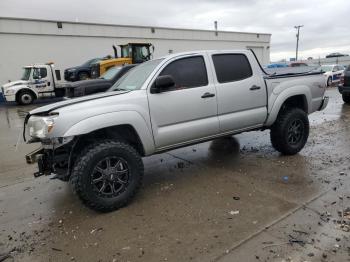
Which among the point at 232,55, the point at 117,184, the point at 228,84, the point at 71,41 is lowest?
the point at 117,184

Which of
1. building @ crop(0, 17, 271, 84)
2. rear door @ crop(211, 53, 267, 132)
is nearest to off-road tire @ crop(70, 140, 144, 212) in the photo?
rear door @ crop(211, 53, 267, 132)

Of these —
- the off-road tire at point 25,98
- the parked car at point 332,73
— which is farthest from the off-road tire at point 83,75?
the parked car at point 332,73

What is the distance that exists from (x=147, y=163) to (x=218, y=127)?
1.79m

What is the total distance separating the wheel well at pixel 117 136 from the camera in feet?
13.4

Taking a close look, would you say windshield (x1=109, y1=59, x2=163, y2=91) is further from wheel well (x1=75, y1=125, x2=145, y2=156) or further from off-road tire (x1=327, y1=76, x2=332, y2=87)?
off-road tire (x1=327, y1=76, x2=332, y2=87)

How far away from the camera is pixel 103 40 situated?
88.8 feet

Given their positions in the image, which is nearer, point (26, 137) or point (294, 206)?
point (294, 206)

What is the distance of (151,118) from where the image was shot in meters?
4.20

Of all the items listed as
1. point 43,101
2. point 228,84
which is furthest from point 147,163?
point 43,101

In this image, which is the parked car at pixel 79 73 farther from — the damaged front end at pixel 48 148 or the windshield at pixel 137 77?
the damaged front end at pixel 48 148

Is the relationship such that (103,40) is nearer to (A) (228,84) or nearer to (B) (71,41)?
(B) (71,41)

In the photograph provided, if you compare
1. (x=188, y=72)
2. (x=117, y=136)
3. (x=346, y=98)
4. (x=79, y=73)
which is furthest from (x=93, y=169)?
(x=79, y=73)

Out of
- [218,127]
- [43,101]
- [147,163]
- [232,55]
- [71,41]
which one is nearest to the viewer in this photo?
[218,127]

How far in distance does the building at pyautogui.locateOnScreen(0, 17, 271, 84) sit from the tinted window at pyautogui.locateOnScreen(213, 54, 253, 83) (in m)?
21.8
